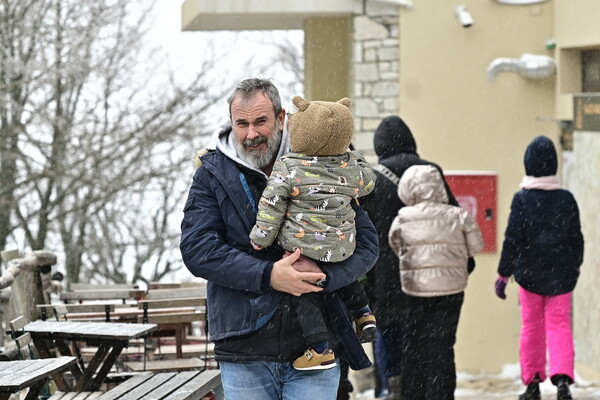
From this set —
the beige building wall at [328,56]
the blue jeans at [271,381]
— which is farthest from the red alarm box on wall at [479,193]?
the blue jeans at [271,381]

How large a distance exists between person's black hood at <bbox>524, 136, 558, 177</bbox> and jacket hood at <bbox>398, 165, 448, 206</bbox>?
0.97 meters

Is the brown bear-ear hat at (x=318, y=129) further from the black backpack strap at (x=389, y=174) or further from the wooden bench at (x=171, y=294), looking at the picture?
the wooden bench at (x=171, y=294)

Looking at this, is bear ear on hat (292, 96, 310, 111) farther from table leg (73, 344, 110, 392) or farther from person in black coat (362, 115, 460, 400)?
person in black coat (362, 115, 460, 400)

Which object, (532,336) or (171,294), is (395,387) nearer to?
(532,336)

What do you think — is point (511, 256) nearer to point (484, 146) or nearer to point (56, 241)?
point (484, 146)

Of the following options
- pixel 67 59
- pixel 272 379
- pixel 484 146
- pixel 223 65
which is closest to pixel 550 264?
pixel 484 146

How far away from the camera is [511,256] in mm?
8492

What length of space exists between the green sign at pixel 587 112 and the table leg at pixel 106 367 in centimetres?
452

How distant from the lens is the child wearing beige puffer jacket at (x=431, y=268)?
25.0 feet

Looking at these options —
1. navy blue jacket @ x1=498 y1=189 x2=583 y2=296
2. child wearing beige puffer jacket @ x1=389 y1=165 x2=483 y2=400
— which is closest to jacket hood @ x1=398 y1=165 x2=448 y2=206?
child wearing beige puffer jacket @ x1=389 y1=165 x2=483 y2=400

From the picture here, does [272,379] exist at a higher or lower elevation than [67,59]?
lower

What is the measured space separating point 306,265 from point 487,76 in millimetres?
7494

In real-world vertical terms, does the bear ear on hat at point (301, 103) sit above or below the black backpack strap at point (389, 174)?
above

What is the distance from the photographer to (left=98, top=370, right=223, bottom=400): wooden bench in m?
6.00
